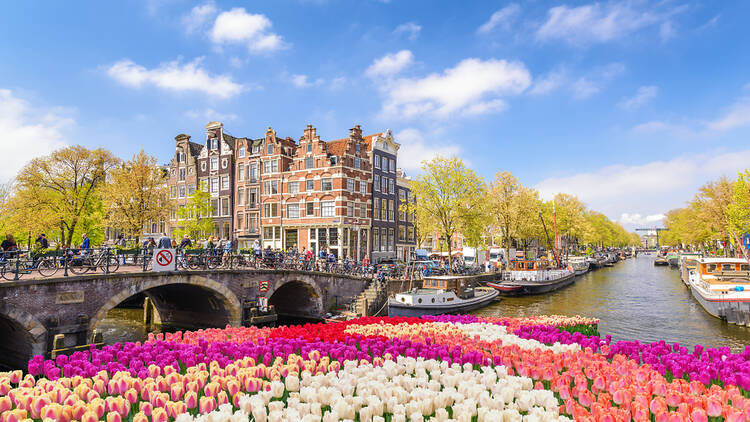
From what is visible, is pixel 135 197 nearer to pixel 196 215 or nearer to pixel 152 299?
pixel 196 215

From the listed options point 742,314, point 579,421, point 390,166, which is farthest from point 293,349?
point 390,166

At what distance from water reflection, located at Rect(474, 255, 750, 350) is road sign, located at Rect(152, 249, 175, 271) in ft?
65.5

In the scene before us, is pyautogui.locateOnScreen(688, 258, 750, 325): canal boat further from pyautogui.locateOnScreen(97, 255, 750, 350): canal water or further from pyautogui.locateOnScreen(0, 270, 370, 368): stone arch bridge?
pyautogui.locateOnScreen(0, 270, 370, 368): stone arch bridge

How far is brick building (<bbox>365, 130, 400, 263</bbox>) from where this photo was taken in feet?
163

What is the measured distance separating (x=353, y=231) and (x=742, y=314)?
100 ft

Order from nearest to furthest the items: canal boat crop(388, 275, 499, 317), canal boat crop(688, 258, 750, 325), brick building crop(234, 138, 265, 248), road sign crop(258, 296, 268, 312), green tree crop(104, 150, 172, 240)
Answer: canal boat crop(688, 258, 750, 325)
road sign crop(258, 296, 268, 312)
canal boat crop(388, 275, 499, 317)
green tree crop(104, 150, 172, 240)
brick building crop(234, 138, 265, 248)

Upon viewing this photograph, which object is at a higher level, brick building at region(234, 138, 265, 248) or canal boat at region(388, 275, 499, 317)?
brick building at region(234, 138, 265, 248)

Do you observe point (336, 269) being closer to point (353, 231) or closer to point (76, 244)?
point (353, 231)

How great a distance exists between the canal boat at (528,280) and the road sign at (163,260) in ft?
92.3

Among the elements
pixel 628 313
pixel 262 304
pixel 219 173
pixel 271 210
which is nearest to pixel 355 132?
pixel 271 210

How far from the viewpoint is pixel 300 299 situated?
31453mm

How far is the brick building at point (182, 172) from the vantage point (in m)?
55.1

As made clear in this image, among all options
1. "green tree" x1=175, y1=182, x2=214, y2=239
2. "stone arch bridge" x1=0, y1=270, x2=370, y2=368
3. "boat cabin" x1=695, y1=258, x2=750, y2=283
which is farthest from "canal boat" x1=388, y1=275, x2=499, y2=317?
"green tree" x1=175, y1=182, x2=214, y2=239

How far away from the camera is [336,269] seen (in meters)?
32.4
